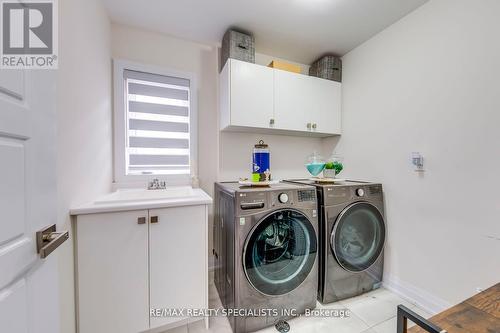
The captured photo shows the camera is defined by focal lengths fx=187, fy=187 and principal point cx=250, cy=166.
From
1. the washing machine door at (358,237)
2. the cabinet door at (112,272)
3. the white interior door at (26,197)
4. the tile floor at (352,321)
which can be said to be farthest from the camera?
the washing machine door at (358,237)

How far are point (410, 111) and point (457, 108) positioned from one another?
0.30 metres

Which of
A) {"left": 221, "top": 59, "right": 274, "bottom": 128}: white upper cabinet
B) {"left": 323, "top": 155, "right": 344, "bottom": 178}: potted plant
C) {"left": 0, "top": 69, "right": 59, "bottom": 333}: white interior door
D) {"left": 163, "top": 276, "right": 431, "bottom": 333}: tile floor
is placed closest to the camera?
{"left": 0, "top": 69, "right": 59, "bottom": 333}: white interior door

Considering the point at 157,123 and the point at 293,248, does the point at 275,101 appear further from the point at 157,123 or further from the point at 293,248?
the point at 293,248

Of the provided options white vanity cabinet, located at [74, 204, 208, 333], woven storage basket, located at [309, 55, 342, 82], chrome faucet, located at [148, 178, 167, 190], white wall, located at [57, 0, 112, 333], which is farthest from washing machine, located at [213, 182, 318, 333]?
woven storage basket, located at [309, 55, 342, 82]

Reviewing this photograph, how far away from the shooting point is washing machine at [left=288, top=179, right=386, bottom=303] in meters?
1.58

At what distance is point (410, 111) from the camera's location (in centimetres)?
166

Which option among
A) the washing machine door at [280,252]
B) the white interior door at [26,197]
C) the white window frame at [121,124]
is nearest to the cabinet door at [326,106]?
the washing machine door at [280,252]

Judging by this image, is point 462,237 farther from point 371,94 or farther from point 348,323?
point 371,94

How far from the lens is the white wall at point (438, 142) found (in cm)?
127

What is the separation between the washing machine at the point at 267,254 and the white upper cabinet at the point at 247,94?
28.9 inches

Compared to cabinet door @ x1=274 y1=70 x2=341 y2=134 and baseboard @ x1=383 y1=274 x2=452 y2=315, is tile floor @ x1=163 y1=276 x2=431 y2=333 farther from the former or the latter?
cabinet door @ x1=274 y1=70 x2=341 y2=134

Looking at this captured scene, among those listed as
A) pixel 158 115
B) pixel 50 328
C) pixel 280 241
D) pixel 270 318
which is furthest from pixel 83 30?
pixel 270 318

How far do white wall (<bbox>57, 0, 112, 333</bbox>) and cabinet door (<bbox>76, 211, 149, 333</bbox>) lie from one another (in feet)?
0.21

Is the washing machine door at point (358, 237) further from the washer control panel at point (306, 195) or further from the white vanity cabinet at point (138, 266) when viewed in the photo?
the white vanity cabinet at point (138, 266)
